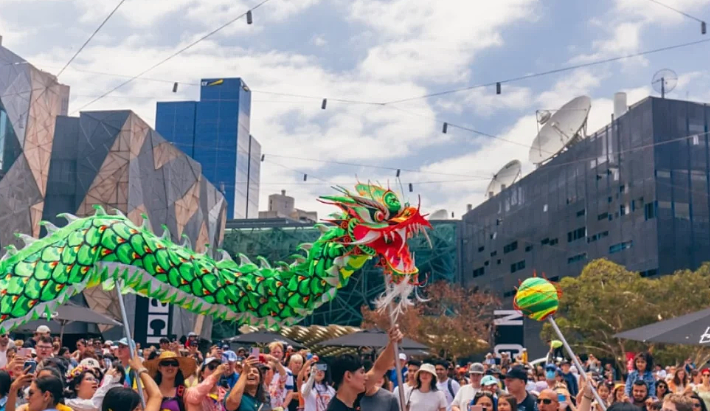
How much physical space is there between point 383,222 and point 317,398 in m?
3.24

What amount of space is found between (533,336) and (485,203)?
13.5 metres

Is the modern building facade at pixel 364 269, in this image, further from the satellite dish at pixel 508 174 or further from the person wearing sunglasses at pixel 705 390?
the person wearing sunglasses at pixel 705 390

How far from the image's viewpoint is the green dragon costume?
7320 millimetres

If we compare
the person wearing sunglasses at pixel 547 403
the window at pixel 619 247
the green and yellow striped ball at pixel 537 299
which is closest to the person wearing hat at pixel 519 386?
the person wearing sunglasses at pixel 547 403

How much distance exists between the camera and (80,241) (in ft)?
24.6

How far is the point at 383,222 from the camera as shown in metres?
6.65

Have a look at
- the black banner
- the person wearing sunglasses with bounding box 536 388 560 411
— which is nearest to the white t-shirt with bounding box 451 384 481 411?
the person wearing sunglasses with bounding box 536 388 560 411

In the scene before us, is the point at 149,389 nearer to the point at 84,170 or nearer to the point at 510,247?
the point at 84,170

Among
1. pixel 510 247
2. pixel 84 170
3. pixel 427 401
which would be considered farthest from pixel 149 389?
pixel 510 247

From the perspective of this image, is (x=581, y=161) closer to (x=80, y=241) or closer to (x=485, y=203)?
(x=485, y=203)

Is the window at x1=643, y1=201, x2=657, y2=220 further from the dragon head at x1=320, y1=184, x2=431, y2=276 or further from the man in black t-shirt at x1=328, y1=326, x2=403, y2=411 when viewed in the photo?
the man in black t-shirt at x1=328, y1=326, x2=403, y2=411

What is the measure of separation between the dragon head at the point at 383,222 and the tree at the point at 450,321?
116ft

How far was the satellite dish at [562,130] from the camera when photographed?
1738 inches

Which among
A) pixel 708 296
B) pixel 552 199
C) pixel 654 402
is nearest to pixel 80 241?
pixel 654 402
